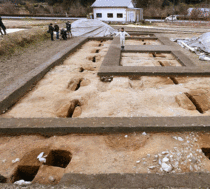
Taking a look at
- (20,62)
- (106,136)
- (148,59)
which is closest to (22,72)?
(20,62)

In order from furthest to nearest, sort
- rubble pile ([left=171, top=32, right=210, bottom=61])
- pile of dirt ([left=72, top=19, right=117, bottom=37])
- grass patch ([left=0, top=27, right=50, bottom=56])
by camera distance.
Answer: pile of dirt ([left=72, top=19, right=117, bottom=37])
grass patch ([left=0, top=27, right=50, bottom=56])
rubble pile ([left=171, top=32, right=210, bottom=61])

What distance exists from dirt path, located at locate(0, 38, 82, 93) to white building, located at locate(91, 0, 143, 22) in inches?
671

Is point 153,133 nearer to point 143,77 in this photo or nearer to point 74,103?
point 74,103

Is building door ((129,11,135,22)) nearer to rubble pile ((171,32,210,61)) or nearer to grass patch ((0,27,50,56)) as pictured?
grass patch ((0,27,50,56))

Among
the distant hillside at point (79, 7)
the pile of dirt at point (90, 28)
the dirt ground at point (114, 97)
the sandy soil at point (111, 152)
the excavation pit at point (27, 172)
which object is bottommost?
the excavation pit at point (27, 172)

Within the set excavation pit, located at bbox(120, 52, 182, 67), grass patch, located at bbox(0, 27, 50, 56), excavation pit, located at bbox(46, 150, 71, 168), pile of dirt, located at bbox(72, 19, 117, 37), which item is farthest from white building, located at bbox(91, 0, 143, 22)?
excavation pit, located at bbox(46, 150, 71, 168)

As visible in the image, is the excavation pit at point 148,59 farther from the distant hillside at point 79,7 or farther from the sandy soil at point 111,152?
the distant hillside at point 79,7

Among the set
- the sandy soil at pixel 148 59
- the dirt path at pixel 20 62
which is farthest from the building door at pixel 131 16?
the sandy soil at pixel 148 59

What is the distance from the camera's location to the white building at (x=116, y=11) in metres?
24.1

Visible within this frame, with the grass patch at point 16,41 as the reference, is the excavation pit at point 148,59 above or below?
below

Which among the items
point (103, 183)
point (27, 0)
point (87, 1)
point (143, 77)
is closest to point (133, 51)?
point (143, 77)

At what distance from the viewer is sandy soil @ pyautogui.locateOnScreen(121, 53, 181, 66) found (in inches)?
299

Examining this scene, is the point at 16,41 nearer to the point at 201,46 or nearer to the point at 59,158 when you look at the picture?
the point at 59,158

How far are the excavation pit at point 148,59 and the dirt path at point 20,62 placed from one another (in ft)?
13.6
